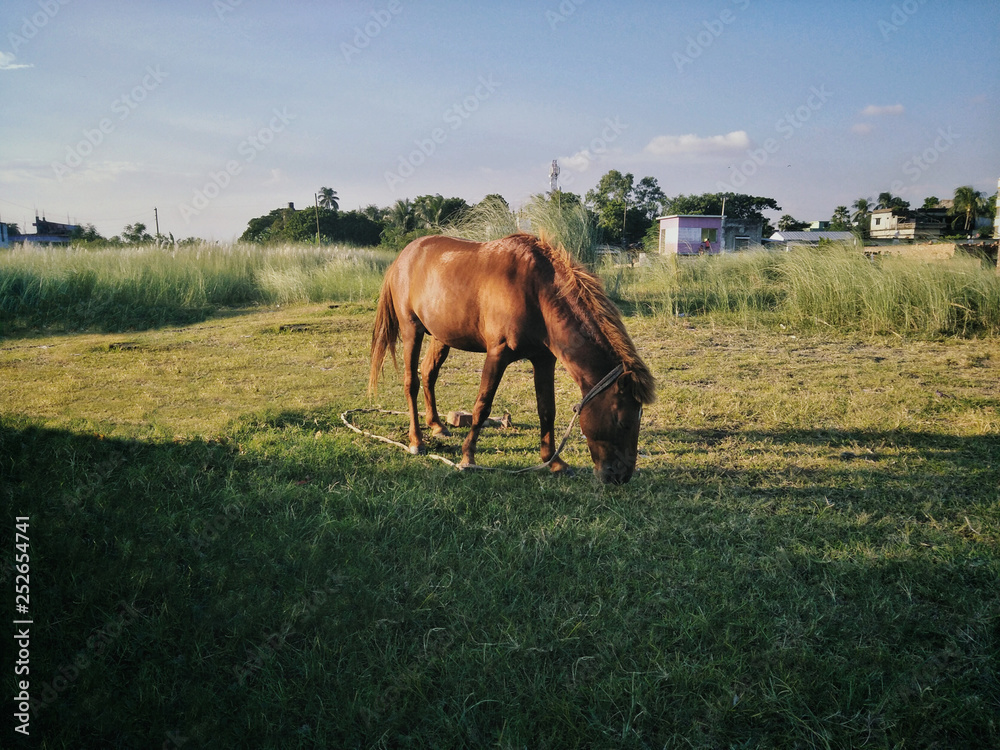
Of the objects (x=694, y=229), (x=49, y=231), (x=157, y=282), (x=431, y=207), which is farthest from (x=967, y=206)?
(x=49, y=231)

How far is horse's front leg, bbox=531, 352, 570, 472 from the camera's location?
14.3 feet

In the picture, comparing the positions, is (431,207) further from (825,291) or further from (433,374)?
(433,374)

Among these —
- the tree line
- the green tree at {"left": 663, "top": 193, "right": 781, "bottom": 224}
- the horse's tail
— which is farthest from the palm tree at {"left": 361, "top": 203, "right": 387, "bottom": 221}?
the horse's tail

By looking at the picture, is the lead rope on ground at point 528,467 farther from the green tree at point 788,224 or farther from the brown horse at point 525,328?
the green tree at point 788,224

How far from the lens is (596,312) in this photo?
3.76m

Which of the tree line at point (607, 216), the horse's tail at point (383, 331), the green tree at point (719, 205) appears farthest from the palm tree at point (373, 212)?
the horse's tail at point (383, 331)

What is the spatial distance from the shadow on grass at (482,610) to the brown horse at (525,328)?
508 mm

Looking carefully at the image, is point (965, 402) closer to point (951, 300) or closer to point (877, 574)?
point (877, 574)

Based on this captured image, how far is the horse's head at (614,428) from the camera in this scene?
3.62 meters

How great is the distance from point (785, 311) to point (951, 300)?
2.71 m

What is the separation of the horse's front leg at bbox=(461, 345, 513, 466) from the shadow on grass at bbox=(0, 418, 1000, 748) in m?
0.33

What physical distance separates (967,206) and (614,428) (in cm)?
6029

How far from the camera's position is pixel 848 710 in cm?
219

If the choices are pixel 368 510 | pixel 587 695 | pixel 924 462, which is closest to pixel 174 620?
pixel 368 510
